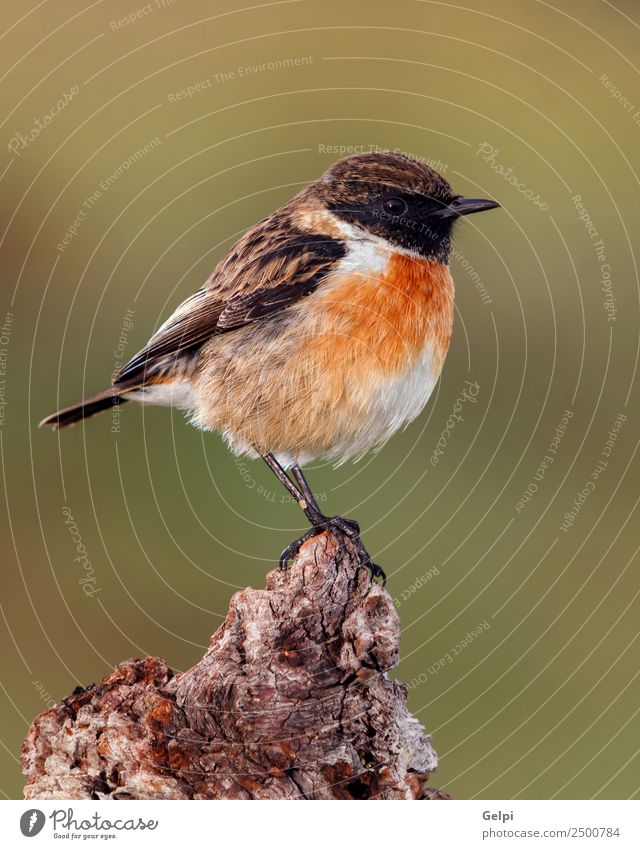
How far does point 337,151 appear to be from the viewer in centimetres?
588

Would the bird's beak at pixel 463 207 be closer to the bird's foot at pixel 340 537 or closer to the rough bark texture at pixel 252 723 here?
the bird's foot at pixel 340 537

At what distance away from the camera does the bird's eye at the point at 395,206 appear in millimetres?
5406

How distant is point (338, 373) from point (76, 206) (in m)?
2.19

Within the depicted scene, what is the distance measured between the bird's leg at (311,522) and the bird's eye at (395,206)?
1.32 metres

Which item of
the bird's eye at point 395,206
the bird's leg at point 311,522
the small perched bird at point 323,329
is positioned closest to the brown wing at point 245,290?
the small perched bird at point 323,329

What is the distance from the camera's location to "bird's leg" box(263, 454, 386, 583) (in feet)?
16.6

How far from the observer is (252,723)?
4.24 m

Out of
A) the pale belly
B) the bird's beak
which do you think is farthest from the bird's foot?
the bird's beak

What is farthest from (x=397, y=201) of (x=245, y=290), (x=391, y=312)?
(x=245, y=290)

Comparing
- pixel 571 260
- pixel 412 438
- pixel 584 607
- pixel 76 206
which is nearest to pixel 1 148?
pixel 76 206

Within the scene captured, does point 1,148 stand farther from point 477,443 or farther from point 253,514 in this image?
point 477,443

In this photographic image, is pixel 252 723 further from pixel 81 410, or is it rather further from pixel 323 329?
pixel 81 410
